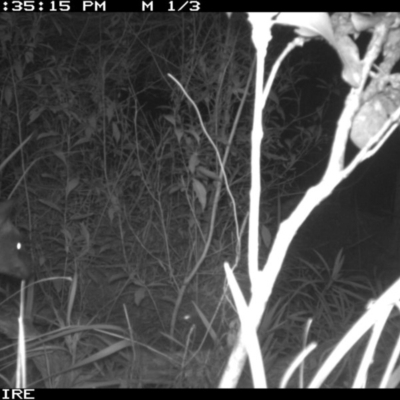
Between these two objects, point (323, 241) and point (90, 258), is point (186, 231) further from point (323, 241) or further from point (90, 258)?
point (323, 241)

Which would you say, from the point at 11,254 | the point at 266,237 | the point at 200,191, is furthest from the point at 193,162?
the point at 11,254

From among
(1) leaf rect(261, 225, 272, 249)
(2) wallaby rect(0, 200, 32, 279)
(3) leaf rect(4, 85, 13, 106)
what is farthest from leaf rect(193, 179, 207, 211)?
(3) leaf rect(4, 85, 13, 106)

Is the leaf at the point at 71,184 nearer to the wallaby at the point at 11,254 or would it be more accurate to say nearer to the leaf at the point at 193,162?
the wallaby at the point at 11,254

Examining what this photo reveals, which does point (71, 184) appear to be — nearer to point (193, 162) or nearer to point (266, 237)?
point (193, 162)

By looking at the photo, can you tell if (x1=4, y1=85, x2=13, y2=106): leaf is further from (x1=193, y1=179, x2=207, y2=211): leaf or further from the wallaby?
(x1=193, y1=179, x2=207, y2=211): leaf

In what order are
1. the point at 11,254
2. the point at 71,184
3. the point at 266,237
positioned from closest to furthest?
the point at 11,254
the point at 71,184
the point at 266,237

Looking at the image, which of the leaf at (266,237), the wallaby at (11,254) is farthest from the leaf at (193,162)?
the wallaby at (11,254)

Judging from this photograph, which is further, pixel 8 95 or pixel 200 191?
pixel 8 95

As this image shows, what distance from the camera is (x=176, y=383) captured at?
2332mm

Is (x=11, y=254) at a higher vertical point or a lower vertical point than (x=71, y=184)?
lower

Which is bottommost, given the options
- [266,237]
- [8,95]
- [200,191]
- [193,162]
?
[266,237]

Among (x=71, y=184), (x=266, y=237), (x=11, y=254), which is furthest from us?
(x=266, y=237)
